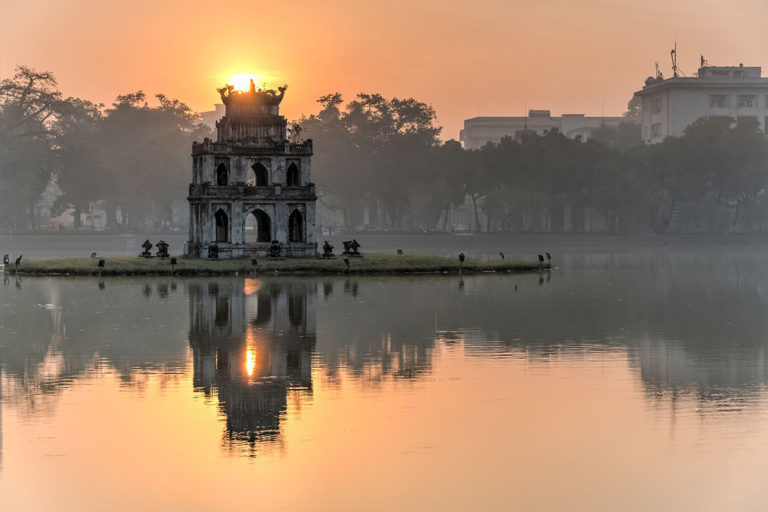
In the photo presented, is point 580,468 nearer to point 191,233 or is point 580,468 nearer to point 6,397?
point 6,397

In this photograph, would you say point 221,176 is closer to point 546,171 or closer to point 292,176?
point 292,176

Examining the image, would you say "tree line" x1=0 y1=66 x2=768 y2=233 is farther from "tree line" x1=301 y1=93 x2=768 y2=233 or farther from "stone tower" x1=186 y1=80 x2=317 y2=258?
"stone tower" x1=186 y1=80 x2=317 y2=258

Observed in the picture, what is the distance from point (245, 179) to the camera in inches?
3253

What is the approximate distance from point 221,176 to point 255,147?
313 cm

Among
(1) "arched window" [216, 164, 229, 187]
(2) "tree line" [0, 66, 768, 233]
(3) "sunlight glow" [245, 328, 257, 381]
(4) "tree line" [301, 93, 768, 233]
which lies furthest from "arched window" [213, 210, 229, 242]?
(4) "tree line" [301, 93, 768, 233]

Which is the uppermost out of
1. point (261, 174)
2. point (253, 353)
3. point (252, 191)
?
point (261, 174)

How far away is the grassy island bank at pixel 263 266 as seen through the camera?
72.4 meters

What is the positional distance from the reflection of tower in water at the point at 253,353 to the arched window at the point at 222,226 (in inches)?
1055

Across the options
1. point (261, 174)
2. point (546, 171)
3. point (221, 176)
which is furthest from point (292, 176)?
point (546, 171)

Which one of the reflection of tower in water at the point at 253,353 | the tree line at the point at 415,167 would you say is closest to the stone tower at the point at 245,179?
the reflection of tower in water at the point at 253,353

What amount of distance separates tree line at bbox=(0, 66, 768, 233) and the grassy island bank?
67981mm

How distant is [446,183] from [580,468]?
138251 mm

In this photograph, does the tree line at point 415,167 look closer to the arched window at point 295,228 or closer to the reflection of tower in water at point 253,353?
the arched window at point 295,228

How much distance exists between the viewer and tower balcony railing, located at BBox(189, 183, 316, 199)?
8181 centimetres
